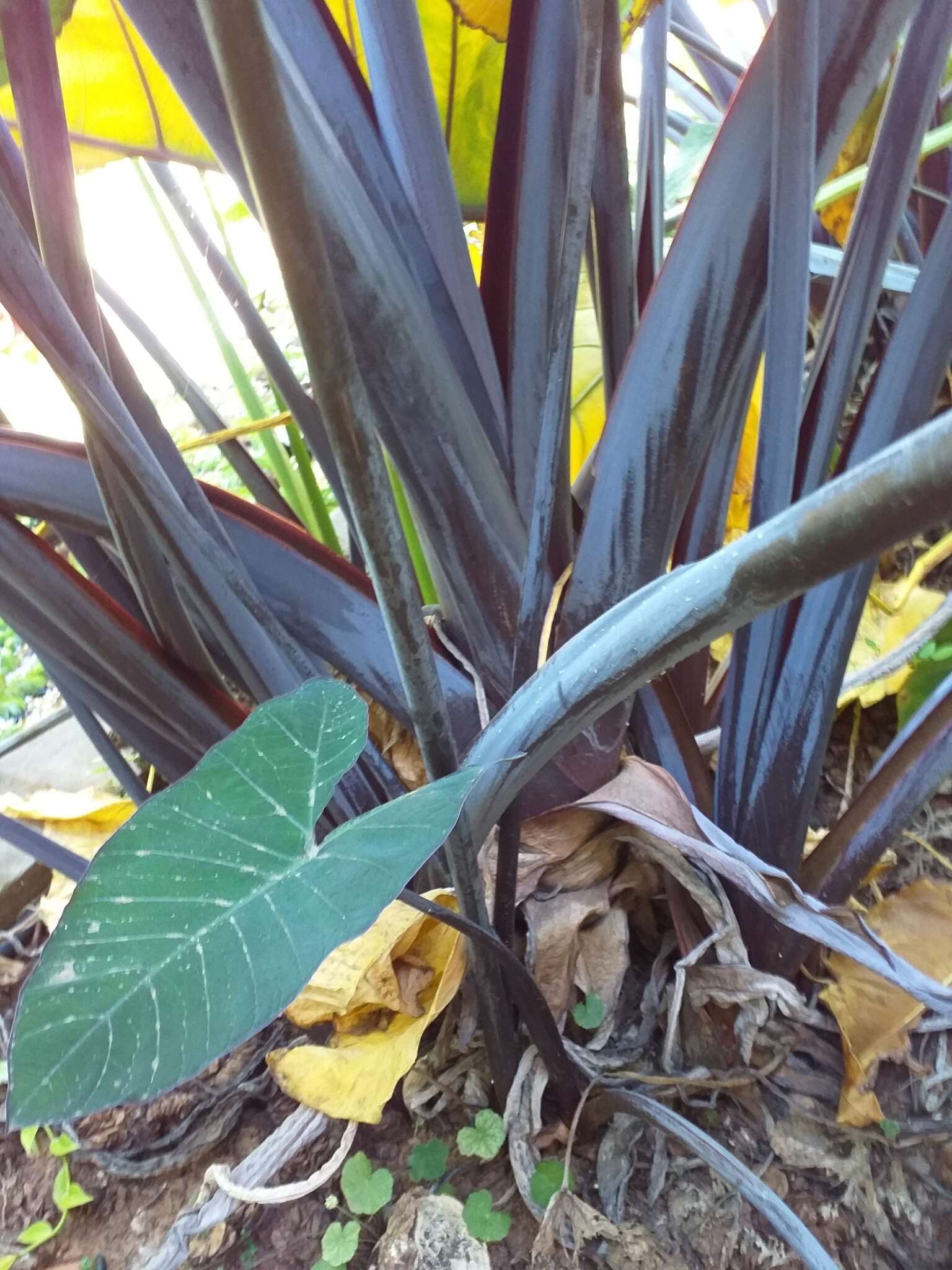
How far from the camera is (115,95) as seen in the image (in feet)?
2.10

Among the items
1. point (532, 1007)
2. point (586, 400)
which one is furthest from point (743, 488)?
point (532, 1007)

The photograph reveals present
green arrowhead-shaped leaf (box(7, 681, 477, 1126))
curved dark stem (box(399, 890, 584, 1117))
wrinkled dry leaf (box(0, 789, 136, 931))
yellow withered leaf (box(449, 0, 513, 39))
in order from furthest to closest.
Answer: wrinkled dry leaf (box(0, 789, 136, 931)), yellow withered leaf (box(449, 0, 513, 39)), curved dark stem (box(399, 890, 584, 1117)), green arrowhead-shaped leaf (box(7, 681, 477, 1126))

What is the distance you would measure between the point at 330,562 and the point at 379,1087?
344 millimetres

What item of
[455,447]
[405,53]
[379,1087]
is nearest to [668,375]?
[455,447]

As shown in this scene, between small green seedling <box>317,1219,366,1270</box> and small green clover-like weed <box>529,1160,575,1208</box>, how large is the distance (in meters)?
0.12

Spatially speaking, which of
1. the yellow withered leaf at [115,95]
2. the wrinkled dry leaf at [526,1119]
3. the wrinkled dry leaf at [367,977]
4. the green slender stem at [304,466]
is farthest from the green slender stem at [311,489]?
the wrinkled dry leaf at [526,1119]

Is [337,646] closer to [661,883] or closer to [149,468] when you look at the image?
[149,468]

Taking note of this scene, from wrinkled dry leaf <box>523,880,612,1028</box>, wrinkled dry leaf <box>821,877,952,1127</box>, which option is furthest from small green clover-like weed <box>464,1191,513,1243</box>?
wrinkled dry leaf <box>821,877,952,1127</box>

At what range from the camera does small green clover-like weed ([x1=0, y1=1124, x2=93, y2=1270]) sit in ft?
1.73

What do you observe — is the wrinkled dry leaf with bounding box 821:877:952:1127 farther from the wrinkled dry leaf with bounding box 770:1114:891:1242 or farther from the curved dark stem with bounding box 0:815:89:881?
the curved dark stem with bounding box 0:815:89:881

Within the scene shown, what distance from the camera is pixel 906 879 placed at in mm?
630

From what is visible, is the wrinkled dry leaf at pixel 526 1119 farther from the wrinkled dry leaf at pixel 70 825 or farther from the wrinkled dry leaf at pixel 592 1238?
the wrinkled dry leaf at pixel 70 825

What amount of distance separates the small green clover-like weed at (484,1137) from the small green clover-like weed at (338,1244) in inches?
3.3

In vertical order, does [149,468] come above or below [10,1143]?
above
